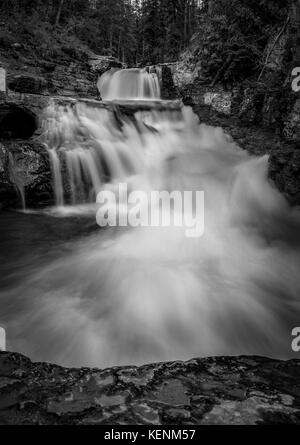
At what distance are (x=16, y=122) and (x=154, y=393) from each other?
705 centimetres

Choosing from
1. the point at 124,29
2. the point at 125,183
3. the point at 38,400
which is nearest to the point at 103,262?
the point at 38,400

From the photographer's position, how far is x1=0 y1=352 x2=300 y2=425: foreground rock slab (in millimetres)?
1696

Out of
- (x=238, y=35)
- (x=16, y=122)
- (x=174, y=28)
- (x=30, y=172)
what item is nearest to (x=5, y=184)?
(x=30, y=172)

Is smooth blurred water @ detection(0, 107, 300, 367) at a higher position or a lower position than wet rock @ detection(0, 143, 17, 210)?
lower

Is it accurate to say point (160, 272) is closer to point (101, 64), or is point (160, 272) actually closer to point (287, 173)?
point (287, 173)

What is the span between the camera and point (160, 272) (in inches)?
162

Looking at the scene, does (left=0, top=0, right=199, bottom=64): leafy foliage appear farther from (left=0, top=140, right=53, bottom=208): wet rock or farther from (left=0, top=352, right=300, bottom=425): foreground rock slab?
(left=0, top=352, right=300, bottom=425): foreground rock slab

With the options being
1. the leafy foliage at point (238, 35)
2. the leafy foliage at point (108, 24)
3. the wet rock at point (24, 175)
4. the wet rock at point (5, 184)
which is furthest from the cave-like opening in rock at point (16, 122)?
the leafy foliage at point (108, 24)

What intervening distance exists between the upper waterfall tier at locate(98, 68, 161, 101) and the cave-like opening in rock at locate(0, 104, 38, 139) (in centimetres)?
811

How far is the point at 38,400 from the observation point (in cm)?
181

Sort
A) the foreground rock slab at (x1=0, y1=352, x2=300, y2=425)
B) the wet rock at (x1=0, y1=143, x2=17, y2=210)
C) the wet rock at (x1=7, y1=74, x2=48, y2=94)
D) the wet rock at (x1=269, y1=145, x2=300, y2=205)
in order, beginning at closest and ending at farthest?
the foreground rock slab at (x1=0, y1=352, x2=300, y2=425) → the wet rock at (x1=0, y1=143, x2=17, y2=210) → the wet rock at (x1=269, y1=145, x2=300, y2=205) → the wet rock at (x1=7, y1=74, x2=48, y2=94)

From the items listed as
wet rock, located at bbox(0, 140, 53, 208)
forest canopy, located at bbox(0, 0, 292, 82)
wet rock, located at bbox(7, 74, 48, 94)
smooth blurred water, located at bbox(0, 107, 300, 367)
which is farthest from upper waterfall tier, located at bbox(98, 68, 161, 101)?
wet rock, located at bbox(0, 140, 53, 208)

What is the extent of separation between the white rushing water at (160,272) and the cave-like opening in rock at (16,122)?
0.50 meters

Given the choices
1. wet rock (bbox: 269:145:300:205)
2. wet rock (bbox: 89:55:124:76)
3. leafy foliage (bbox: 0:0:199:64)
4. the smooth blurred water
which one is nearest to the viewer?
the smooth blurred water
